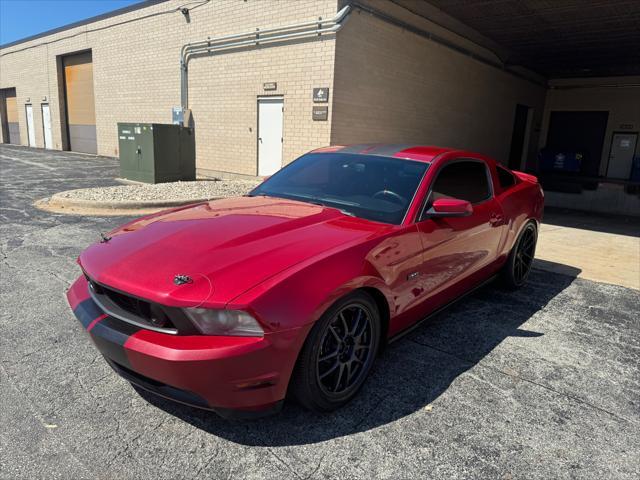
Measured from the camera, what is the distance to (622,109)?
22.3m

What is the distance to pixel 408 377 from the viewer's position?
3.05m

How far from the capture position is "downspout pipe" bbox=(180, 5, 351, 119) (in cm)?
1049

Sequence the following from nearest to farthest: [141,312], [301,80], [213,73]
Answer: [141,312] → [301,80] → [213,73]

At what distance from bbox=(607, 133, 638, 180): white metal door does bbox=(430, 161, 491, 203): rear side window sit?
22896 millimetres

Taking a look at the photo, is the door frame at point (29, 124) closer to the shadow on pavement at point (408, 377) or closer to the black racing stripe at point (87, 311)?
the black racing stripe at point (87, 311)

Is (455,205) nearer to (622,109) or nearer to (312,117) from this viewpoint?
(312,117)

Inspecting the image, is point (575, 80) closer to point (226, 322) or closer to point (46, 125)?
point (226, 322)

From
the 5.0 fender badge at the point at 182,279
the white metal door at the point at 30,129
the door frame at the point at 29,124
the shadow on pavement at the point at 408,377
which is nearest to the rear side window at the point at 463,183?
the shadow on pavement at the point at 408,377

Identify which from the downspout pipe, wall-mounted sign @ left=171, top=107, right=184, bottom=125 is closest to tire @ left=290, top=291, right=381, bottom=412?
the downspout pipe

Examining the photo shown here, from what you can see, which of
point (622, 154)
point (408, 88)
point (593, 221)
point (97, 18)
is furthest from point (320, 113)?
point (622, 154)

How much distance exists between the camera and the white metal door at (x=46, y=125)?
947 inches

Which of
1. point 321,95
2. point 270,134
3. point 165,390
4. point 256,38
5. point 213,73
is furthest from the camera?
point 213,73

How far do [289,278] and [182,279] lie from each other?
1.70 ft

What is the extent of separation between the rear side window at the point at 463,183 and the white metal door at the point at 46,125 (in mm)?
25712
